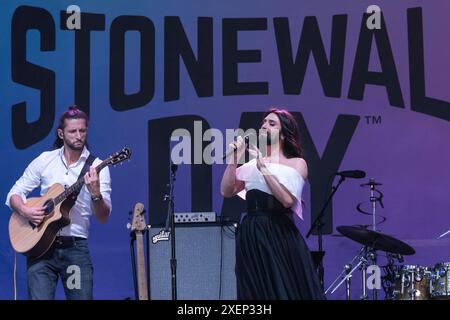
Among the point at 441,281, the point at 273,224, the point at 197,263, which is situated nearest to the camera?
the point at 273,224

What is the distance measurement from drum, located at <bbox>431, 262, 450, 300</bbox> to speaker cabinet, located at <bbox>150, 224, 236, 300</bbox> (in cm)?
184

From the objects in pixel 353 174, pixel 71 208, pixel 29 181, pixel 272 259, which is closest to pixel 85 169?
pixel 71 208

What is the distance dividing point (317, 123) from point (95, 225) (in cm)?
220

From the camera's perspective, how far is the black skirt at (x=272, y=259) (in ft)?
19.5

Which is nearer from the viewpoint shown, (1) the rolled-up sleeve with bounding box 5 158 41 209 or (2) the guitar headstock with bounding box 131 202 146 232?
(1) the rolled-up sleeve with bounding box 5 158 41 209

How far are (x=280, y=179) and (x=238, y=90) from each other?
88.2 inches

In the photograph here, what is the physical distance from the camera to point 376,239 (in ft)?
24.6

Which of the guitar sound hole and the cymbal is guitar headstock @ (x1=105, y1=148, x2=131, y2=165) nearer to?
the guitar sound hole

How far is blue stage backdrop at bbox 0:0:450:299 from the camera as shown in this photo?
8102 mm

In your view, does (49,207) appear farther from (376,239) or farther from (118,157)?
(376,239)

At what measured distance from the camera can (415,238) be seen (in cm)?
804

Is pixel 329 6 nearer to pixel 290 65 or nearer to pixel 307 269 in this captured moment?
pixel 290 65

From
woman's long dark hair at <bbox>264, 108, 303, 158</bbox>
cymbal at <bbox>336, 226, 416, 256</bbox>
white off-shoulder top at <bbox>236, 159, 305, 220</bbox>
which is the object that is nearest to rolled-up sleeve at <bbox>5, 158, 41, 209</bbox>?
white off-shoulder top at <bbox>236, 159, 305, 220</bbox>
